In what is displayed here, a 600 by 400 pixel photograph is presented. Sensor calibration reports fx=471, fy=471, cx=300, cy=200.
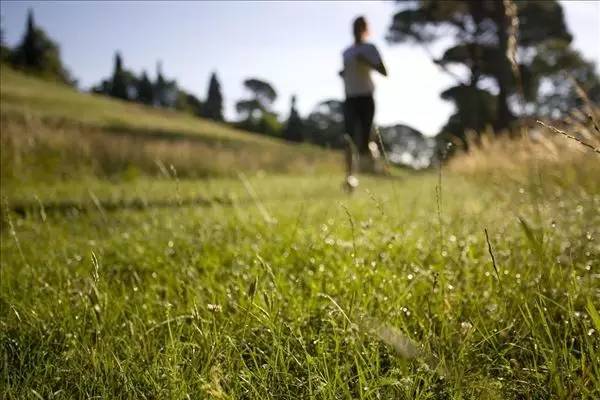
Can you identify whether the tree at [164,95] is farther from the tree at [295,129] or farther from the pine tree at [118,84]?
the tree at [295,129]

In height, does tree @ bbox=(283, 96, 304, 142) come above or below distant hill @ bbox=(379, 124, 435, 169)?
above

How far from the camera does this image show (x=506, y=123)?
67.6ft

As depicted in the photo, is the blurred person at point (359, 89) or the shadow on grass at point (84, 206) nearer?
the shadow on grass at point (84, 206)

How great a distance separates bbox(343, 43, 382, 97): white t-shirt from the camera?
616cm

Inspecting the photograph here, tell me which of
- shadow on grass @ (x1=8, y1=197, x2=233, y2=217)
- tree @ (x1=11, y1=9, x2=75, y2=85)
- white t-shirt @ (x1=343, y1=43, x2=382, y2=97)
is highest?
tree @ (x1=11, y1=9, x2=75, y2=85)

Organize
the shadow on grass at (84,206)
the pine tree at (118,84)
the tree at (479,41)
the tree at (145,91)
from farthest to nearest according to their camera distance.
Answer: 1. the tree at (145,91)
2. the pine tree at (118,84)
3. the tree at (479,41)
4. the shadow on grass at (84,206)

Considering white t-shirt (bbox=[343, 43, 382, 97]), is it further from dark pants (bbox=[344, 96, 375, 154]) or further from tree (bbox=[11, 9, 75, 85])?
tree (bbox=[11, 9, 75, 85])

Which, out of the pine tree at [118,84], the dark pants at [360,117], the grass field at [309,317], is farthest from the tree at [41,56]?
the grass field at [309,317]

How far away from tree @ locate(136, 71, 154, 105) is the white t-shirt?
57183mm

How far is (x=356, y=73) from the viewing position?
257 inches

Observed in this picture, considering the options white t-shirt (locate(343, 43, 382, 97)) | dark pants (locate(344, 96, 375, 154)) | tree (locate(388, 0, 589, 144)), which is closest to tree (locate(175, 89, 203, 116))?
tree (locate(388, 0, 589, 144))

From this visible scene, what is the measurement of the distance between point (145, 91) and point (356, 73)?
5921 centimetres

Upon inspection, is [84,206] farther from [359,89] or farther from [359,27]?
[359,27]

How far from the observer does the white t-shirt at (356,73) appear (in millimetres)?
6156
